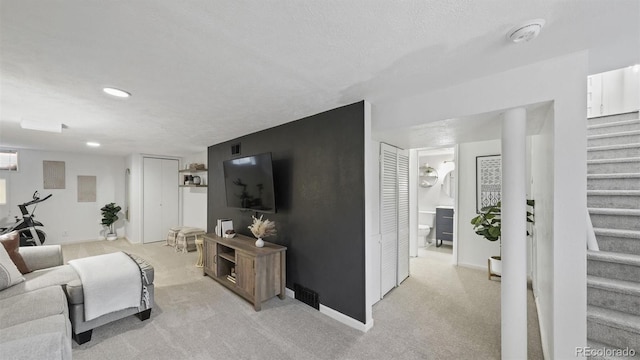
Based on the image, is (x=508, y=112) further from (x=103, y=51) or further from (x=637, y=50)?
(x=103, y=51)

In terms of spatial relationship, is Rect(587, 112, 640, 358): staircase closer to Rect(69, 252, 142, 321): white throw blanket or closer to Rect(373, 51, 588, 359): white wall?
Rect(373, 51, 588, 359): white wall

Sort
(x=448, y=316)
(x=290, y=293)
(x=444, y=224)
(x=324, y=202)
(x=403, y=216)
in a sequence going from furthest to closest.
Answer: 1. (x=444, y=224)
2. (x=403, y=216)
3. (x=290, y=293)
4. (x=324, y=202)
5. (x=448, y=316)

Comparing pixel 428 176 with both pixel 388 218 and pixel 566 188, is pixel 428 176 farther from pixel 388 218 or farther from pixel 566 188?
pixel 566 188

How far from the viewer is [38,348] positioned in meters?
1.38

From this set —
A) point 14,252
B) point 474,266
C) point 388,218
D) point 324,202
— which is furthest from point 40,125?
point 474,266

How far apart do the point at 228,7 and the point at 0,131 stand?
5.01 metres

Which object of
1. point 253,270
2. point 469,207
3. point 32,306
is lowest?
point 253,270

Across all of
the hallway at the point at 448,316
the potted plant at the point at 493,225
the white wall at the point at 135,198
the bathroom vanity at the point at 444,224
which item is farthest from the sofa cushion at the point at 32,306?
the bathroom vanity at the point at 444,224

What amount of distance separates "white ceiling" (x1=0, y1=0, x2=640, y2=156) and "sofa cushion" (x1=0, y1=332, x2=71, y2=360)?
1.73 m

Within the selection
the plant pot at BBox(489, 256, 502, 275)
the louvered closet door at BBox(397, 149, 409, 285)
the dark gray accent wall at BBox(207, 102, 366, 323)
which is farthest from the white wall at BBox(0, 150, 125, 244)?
the plant pot at BBox(489, 256, 502, 275)

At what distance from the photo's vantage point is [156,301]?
2945mm

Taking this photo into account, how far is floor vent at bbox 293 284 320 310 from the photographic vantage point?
2777mm

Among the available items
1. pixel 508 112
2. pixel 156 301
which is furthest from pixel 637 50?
pixel 156 301

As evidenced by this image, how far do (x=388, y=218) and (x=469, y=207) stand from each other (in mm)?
1964
